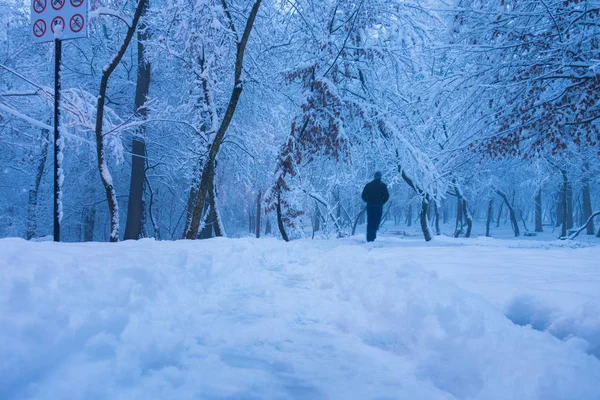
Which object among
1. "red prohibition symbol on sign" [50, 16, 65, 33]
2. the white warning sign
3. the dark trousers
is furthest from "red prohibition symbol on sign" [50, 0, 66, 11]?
the dark trousers

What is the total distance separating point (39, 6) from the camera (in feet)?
16.9

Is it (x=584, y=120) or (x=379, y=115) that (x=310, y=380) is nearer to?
(x=584, y=120)

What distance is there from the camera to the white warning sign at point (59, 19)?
4887 mm

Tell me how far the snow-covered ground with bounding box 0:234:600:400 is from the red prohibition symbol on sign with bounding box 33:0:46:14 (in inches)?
154

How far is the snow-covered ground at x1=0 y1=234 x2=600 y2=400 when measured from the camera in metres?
1.82

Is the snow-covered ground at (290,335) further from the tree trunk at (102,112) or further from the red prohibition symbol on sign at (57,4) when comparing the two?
the tree trunk at (102,112)

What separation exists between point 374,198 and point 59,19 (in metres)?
7.15

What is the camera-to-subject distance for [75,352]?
199cm

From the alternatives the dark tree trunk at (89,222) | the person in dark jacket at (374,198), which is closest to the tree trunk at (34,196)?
the dark tree trunk at (89,222)

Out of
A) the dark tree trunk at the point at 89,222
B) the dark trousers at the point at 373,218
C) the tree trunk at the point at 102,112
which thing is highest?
the tree trunk at the point at 102,112

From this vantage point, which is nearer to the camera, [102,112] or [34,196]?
[102,112]

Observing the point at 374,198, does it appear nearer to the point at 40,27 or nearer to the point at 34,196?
the point at 40,27

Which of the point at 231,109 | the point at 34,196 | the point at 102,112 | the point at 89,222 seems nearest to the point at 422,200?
the point at 231,109

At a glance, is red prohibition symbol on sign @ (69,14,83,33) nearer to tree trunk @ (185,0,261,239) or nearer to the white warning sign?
the white warning sign
